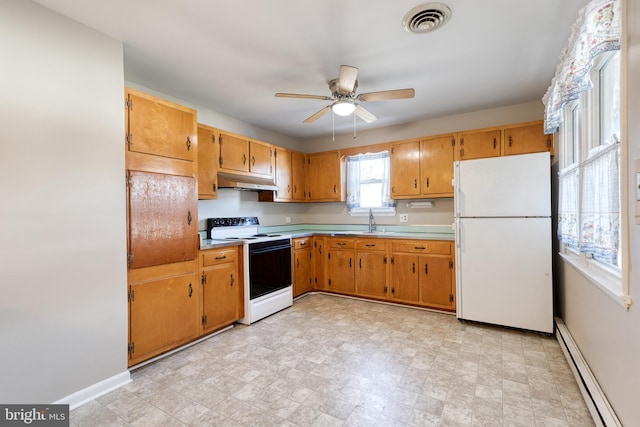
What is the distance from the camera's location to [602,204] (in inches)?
64.4

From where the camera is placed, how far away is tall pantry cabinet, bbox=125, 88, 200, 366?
222 cm

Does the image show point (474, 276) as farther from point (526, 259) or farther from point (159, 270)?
point (159, 270)

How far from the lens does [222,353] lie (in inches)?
99.7

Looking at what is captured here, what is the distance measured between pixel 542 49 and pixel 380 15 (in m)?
1.43

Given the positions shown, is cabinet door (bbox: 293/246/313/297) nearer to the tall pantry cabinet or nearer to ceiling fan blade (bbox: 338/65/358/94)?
the tall pantry cabinet

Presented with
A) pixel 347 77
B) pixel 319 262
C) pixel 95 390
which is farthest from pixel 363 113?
pixel 95 390

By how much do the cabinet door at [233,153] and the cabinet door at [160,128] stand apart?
639mm

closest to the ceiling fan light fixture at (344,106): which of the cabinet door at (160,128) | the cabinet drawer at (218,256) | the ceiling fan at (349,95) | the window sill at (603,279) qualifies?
the ceiling fan at (349,95)

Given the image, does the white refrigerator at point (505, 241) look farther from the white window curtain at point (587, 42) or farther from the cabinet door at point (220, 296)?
the cabinet door at point (220, 296)

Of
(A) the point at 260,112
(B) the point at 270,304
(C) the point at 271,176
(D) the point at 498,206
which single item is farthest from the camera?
(C) the point at 271,176

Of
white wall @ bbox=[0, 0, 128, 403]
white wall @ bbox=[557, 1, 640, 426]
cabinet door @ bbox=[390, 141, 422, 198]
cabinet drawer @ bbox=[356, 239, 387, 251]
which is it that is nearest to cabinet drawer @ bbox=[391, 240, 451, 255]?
cabinet drawer @ bbox=[356, 239, 387, 251]

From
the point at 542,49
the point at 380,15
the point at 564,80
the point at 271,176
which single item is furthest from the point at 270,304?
the point at 542,49

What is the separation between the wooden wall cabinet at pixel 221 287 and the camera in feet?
9.16

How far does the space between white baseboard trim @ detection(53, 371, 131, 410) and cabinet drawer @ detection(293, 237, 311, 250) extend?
2.31 metres
